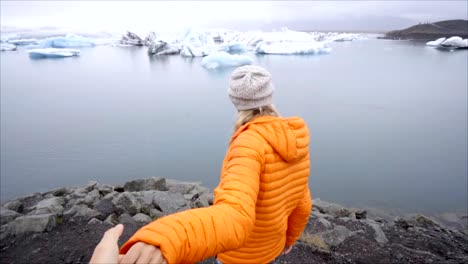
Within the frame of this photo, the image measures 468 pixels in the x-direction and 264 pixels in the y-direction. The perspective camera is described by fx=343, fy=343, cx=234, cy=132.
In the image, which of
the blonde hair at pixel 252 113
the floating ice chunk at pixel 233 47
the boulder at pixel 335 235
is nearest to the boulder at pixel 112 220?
the boulder at pixel 335 235

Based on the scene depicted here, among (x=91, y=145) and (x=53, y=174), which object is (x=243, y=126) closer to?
(x=53, y=174)

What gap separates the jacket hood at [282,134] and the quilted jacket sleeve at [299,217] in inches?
12.2

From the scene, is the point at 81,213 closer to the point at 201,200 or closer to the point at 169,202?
the point at 169,202

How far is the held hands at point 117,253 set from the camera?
1.90 ft

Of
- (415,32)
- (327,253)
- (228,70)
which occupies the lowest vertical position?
(327,253)

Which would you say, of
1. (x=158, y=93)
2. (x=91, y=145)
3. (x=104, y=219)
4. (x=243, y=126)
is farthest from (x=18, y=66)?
(x=243, y=126)

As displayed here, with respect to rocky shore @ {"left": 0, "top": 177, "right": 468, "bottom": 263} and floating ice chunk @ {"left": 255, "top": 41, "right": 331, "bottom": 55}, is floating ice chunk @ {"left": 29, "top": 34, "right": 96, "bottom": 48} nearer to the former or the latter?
floating ice chunk @ {"left": 255, "top": 41, "right": 331, "bottom": 55}

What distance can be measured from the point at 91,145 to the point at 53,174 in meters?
1.09

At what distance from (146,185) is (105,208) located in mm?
899

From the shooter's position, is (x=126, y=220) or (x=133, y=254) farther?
(x=126, y=220)

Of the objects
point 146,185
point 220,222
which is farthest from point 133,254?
point 146,185

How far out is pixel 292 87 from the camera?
35.9ft

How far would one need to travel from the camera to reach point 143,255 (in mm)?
605

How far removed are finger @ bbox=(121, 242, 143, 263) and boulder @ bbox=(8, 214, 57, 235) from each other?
2897mm
